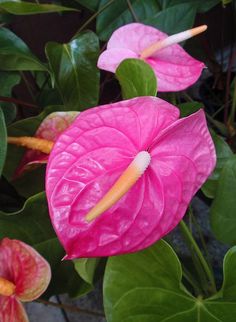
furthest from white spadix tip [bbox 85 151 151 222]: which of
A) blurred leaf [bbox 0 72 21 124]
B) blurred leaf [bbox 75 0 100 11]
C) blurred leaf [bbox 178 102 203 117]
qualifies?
blurred leaf [bbox 75 0 100 11]

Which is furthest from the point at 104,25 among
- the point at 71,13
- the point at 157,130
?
the point at 157,130

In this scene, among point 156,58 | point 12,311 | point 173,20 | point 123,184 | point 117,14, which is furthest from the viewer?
point 117,14

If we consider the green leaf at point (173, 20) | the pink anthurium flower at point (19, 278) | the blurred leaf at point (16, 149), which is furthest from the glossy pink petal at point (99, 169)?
the green leaf at point (173, 20)

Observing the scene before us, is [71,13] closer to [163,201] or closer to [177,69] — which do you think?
[177,69]

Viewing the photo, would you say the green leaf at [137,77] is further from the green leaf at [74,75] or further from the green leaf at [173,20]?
the green leaf at [173,20]

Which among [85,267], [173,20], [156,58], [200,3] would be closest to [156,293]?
[85,267]

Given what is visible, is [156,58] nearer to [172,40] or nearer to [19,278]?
[172,40]
